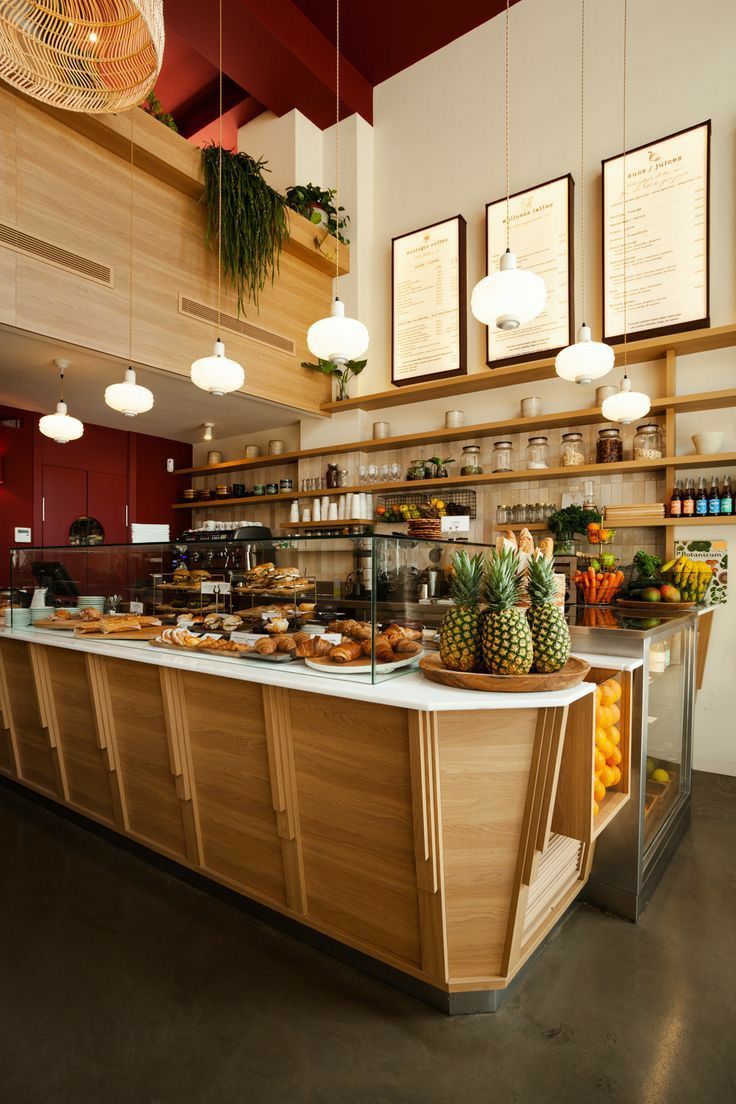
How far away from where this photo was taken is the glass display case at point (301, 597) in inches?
70.5

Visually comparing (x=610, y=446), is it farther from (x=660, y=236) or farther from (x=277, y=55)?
(x=277, y=55)

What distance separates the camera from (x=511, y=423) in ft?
14.7

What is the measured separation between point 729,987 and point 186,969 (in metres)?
1.73

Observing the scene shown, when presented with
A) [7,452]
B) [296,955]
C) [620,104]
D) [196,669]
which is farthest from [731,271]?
[7,452]

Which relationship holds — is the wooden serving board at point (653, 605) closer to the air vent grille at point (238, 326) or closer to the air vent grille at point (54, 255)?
the air vent grille at point (238, 326)

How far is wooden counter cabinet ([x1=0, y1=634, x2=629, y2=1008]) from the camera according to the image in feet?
5.48

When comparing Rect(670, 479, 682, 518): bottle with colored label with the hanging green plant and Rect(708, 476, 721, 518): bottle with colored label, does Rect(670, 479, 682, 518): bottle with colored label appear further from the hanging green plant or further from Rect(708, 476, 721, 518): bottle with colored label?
the hanging green plant

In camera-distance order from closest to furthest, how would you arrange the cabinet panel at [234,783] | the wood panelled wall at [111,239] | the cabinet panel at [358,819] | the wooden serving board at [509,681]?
the wooden serving board at [509,681], the cabinet panel at [358,819], the cabinet panel at [234,783], the wood panelled wall at [111,239]

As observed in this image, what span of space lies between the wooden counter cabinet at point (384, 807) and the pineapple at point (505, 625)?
12cm

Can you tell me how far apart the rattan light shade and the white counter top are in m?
1.76

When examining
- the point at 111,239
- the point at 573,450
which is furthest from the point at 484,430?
the point at 111,239

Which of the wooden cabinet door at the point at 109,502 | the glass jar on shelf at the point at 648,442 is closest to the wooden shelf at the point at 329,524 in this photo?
the wooden cabinet door at the point at 109,502

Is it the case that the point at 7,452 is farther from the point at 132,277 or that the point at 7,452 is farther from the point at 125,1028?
the point at 125,1028

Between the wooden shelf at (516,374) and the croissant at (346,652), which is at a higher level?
the wooden shelf at (516,374)
